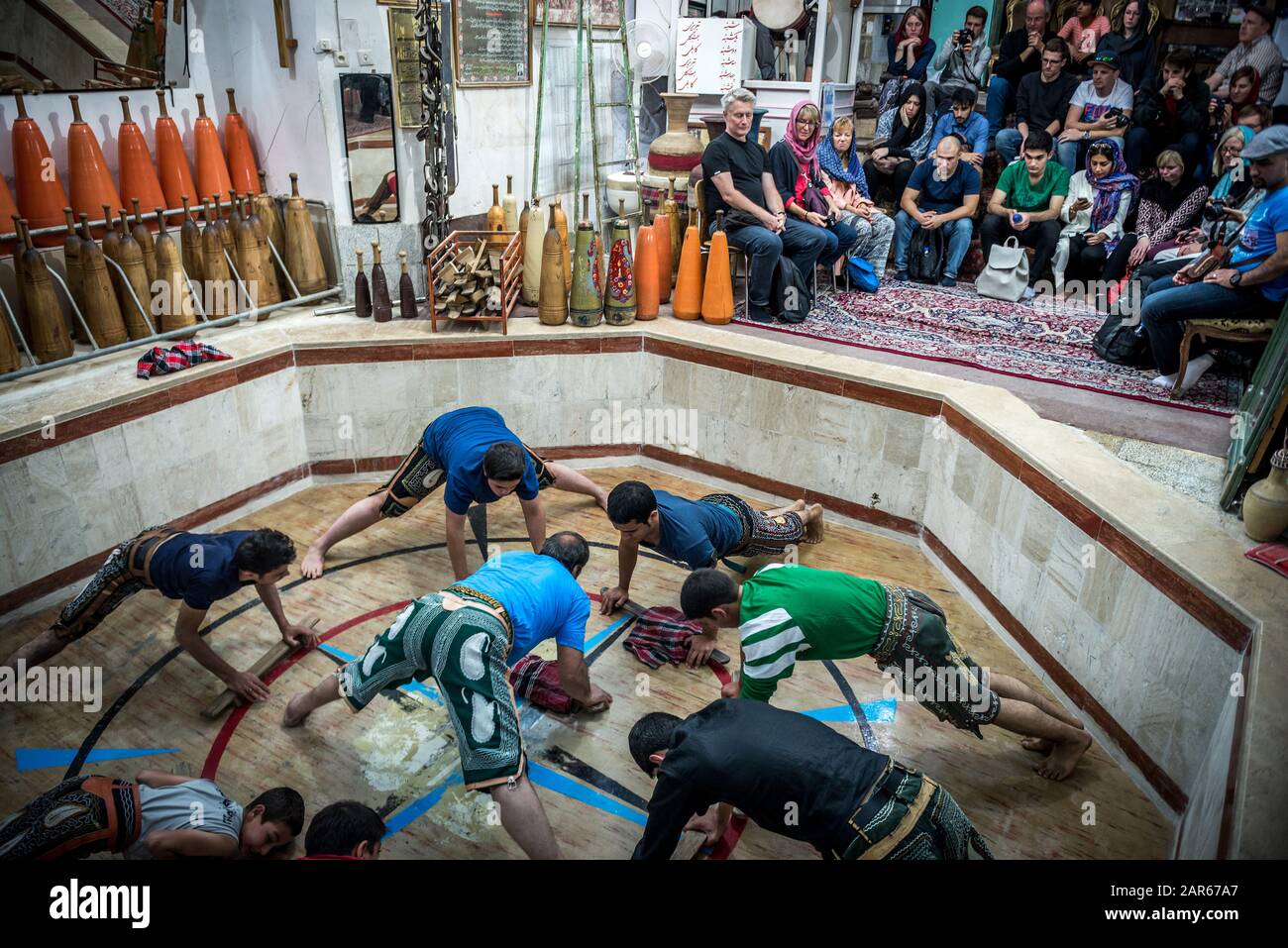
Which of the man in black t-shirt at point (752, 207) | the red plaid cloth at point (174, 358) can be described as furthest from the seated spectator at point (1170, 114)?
the red plaid cloth at point (174, 358)

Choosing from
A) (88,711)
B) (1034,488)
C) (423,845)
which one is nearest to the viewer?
(423,845)

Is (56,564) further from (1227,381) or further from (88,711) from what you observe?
(1227,381)

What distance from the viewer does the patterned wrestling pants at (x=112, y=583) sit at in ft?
11.9

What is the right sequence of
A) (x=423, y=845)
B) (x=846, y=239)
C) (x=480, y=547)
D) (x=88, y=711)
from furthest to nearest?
(x=846, y=239) < (x=480, y=547) < (x=88, y=711) < (x=423, y=845)

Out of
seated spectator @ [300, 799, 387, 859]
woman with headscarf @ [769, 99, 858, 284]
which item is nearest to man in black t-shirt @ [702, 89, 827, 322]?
woman with headscarf @ [769, 99, 858, 284]

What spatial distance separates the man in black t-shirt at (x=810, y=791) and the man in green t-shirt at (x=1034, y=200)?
17.3 feet

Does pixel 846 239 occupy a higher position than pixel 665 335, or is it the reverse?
pixel 846 239

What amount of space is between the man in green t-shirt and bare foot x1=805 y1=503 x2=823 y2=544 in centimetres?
314

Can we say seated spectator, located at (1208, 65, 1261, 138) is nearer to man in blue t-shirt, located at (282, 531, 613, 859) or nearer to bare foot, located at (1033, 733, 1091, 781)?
bare foot, located at (1033, 733, 1091, 781)

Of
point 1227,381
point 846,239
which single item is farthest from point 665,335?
point 1227,381

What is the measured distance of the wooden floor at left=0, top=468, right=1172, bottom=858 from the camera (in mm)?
3213

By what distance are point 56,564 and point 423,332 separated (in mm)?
2310

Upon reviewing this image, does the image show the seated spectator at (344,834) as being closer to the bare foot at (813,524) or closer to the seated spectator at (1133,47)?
the bare foot at (813,524)

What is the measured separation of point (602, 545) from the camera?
5.00m
